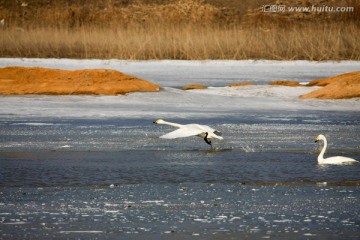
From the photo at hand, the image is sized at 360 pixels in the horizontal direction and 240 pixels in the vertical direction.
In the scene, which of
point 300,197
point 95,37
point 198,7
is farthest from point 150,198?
point 198,7

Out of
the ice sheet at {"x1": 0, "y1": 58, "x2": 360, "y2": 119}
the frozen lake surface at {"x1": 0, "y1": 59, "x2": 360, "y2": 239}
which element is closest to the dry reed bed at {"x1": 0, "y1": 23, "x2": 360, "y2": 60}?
the ice sheet at {"x1": 0, "y1": 58, "x2": 360, "y2": 119}

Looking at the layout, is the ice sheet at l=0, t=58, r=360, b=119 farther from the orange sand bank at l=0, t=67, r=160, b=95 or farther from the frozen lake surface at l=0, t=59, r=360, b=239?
the orange sand bank at l=0, t=67, r=160, b=95

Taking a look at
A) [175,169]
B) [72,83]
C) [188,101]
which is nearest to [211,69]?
[72,83]

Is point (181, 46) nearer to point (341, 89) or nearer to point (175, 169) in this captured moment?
point (341, 89)

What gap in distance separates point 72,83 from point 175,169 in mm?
10283

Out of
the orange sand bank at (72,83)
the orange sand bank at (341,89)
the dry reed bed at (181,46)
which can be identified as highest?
the dry reed bed at (181,46)

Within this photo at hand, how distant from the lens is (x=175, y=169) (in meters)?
10.3

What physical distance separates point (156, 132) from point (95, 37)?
753 inches

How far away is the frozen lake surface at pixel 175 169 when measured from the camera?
7.29 metres

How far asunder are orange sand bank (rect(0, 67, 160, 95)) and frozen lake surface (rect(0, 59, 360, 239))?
1.56 ft

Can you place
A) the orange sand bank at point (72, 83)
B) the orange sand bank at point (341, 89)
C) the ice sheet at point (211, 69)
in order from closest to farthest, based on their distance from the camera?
the orange sand bank at point (341, 89)
the orange sand bank at point (72, 83)
the ice sheet at point (211, 69)

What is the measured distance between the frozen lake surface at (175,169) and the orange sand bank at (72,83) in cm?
47

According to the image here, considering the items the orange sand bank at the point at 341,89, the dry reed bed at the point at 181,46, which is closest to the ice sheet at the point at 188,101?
the orange sand bank at the point at 341,89

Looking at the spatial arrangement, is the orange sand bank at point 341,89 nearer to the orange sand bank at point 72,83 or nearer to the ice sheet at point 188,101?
the ice sheet at point 188,101
